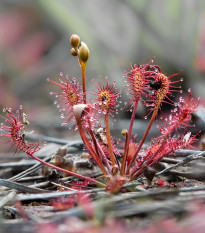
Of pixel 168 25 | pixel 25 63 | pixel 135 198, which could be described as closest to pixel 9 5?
pixel 25 63

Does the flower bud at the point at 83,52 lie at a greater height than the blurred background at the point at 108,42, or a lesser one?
lesser

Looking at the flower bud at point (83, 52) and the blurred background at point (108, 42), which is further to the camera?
the blurred background at point (108, 42)

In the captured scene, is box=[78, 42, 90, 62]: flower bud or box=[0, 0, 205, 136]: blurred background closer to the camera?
box=[78, 42, 90, 62]: flower bud

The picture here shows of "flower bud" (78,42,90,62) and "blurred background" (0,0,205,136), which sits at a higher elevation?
"blurred background" (0,0,205,136)

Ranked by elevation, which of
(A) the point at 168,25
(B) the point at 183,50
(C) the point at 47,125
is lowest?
(C) the point at 47,125

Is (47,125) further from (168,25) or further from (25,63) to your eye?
(168,25)

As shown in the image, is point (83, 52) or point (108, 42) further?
point (108, 42)

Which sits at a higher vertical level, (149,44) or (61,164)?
(149,44)

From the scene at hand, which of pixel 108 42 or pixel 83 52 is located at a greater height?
pixel 108 42
